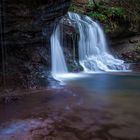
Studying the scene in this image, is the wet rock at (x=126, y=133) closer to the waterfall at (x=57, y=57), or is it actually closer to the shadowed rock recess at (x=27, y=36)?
the shadowed rock recess at (x=27, y=36)

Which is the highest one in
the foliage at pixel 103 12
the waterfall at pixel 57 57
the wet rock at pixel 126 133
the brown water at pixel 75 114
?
the foliage at pixel 103 12

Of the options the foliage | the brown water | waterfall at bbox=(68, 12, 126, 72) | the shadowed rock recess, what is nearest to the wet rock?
the brown water

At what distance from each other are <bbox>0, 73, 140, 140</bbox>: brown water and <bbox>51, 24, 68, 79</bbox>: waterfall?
257 cm

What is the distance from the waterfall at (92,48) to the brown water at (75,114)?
4.26 metres

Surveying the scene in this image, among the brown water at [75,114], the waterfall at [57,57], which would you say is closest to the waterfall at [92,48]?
the waterfall at [57,57]

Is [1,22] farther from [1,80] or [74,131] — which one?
[74,131]

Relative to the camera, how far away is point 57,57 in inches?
471

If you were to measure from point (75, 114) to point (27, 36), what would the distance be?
12.1ft

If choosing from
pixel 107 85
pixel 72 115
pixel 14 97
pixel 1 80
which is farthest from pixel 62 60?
pixel 72 115

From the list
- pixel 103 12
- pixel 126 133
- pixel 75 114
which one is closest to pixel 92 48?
pixel 103 12

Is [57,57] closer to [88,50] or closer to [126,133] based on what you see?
[88,50]

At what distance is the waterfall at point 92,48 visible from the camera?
534 inches

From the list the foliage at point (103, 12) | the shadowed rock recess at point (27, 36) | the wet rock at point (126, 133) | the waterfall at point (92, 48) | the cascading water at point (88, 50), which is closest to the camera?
the wet rock at point (126, 133)

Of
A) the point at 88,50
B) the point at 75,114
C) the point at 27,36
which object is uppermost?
the point at 27,36
